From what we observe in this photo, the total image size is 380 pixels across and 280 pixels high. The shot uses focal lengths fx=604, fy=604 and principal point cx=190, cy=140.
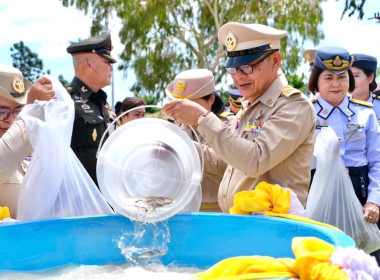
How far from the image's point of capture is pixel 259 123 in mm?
2645

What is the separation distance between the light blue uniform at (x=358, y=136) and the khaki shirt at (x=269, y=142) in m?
1.07

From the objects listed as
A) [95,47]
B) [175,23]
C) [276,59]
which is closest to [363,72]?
[95,47]

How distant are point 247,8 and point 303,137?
18571mm

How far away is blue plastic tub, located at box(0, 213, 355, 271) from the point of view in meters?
2.30

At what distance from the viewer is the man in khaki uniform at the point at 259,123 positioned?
2.44m

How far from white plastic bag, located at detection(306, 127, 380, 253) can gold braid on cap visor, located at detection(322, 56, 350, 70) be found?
0.71 meters

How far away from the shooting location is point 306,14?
837 inches

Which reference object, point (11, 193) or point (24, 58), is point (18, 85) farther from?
point (24, 58)

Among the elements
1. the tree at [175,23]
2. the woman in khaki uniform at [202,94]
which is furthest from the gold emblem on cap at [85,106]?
the tree at [175,23]

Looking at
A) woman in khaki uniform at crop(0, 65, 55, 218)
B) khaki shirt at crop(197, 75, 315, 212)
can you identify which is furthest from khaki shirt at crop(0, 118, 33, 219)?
khaki shirt at crop(197, 75, 315, 212)

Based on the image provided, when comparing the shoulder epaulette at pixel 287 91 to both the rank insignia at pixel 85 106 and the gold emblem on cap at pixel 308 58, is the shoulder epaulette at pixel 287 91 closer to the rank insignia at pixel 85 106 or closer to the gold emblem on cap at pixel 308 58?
the rank insignia at pixel 85 106

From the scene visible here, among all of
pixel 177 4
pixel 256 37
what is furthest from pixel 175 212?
pixel 177 4

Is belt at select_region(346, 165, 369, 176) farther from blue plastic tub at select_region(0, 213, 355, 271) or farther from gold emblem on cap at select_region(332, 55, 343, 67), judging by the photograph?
blue plastic tub at select_region(0, 213, 355, 271)

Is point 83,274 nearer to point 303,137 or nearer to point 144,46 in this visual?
point 303,137
